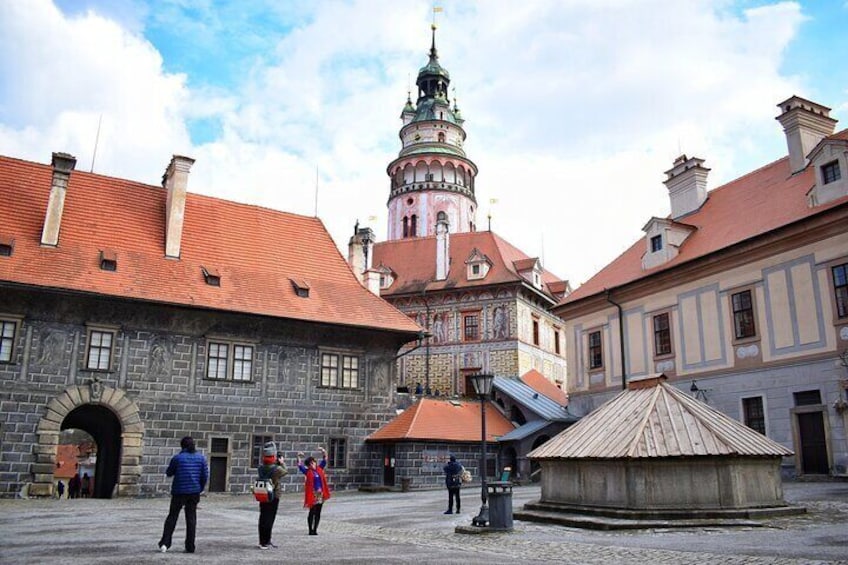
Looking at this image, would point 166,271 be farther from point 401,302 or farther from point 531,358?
point 531,358

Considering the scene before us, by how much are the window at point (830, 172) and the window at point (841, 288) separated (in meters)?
2.56

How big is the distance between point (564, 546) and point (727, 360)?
13907 mm

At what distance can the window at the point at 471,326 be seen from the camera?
39.3 m

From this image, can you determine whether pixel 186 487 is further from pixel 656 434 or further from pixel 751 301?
pixel 751 301

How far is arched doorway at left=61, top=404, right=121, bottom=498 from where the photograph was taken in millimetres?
25438

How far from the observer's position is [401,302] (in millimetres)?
41312

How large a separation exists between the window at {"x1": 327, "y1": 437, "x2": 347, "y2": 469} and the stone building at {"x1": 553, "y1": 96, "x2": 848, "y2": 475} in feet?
30.6

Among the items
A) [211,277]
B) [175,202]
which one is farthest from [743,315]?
[175,202]

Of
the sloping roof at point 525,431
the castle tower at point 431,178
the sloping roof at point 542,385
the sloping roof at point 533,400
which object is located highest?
the castle tower at point 431,178

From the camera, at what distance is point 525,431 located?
95.7 ft

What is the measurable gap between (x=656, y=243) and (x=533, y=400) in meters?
9.28

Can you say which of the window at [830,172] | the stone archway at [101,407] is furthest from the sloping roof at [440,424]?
the window at [830,172]

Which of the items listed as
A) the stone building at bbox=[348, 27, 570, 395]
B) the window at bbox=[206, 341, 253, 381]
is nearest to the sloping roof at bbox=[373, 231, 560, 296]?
the stone building at bbox=[348, 27, 570, 395]

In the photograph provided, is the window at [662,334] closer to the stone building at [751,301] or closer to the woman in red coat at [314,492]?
the stone building at [751,301]
